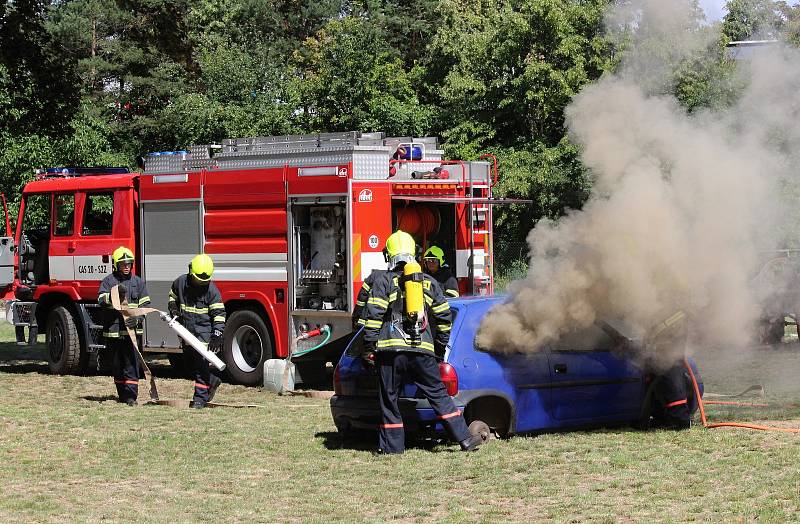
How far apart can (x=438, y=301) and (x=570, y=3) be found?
18.4 m

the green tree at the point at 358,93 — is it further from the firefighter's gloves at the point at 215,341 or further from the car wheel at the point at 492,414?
the car wheel at the point at 492,414

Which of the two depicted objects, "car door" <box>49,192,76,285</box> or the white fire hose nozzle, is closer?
the white fire hose nozzle

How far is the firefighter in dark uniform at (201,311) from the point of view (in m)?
12.9

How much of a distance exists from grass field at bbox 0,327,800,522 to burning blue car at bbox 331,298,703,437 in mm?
204

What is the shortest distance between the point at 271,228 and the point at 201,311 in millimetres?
2297

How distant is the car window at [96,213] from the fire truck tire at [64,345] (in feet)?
4.01

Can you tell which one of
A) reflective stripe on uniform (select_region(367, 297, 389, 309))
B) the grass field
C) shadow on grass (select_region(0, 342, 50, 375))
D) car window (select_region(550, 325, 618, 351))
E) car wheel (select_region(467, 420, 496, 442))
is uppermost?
reflective stripe on uniform (select_region(367, 297, 389, 309))

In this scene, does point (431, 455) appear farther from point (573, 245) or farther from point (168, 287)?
point (168, 287)

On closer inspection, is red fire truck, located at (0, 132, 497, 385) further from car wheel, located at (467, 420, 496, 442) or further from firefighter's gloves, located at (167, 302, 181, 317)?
car wheel, located at (467, 420, 496, 442)

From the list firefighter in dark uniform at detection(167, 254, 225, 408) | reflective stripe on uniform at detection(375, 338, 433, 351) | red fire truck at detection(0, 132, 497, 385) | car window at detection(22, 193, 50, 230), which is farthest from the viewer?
car window at detection(22, 193, 50, 230)

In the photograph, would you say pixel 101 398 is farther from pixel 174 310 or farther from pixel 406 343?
pixel 406 343

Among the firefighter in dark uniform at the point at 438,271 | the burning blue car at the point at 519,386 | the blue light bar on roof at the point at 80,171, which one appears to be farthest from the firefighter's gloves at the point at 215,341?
the blue light bar on roof at the point at 80,171

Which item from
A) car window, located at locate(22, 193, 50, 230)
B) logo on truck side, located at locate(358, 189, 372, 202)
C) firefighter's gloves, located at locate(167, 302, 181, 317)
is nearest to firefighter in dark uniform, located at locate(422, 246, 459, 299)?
logo on truck side, located at locate(358, 189, 372, 202)

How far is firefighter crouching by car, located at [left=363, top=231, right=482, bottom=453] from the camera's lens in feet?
31.0
